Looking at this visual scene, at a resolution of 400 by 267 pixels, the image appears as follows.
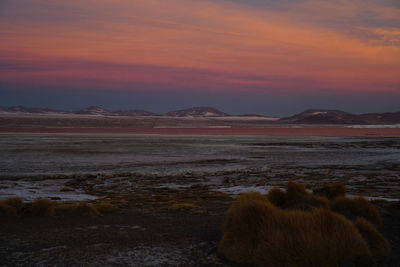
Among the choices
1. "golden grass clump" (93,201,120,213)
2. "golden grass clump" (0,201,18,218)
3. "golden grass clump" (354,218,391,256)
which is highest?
"golden grass clump" (354,218,391,256)

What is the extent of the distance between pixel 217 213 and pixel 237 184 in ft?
25.4

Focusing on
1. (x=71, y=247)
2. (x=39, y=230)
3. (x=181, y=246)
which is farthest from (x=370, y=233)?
(x=39, y=230)

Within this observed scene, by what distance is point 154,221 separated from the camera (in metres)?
10.1

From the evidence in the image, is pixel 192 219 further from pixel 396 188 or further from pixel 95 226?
pixel 396 188

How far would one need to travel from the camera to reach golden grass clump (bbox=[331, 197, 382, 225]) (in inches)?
370

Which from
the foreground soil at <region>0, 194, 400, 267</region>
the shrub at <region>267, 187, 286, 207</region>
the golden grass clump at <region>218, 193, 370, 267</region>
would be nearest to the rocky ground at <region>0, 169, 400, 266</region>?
the foreground soil at <region>0, 194, 400, 267</region>

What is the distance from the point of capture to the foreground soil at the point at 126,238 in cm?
686

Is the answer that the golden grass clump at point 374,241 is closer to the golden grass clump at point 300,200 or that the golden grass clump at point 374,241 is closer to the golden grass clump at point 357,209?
the golden grass clump at point 300,200

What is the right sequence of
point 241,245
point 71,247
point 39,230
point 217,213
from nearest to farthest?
point 241,245 < point 71,247 < point 39,230 < point 217,213

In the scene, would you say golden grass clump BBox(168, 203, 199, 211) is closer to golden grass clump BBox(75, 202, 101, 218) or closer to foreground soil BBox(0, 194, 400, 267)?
foreground soil BBox(0, 194, 400, 267)

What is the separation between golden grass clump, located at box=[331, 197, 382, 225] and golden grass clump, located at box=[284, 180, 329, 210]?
299 millimetres

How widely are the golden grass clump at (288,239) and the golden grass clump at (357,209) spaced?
2670mm

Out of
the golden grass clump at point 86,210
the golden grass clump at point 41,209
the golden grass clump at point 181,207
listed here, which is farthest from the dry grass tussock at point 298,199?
the golden grass clump at point 41,209

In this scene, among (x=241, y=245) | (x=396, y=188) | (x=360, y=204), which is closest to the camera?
(x=241, y=245)
